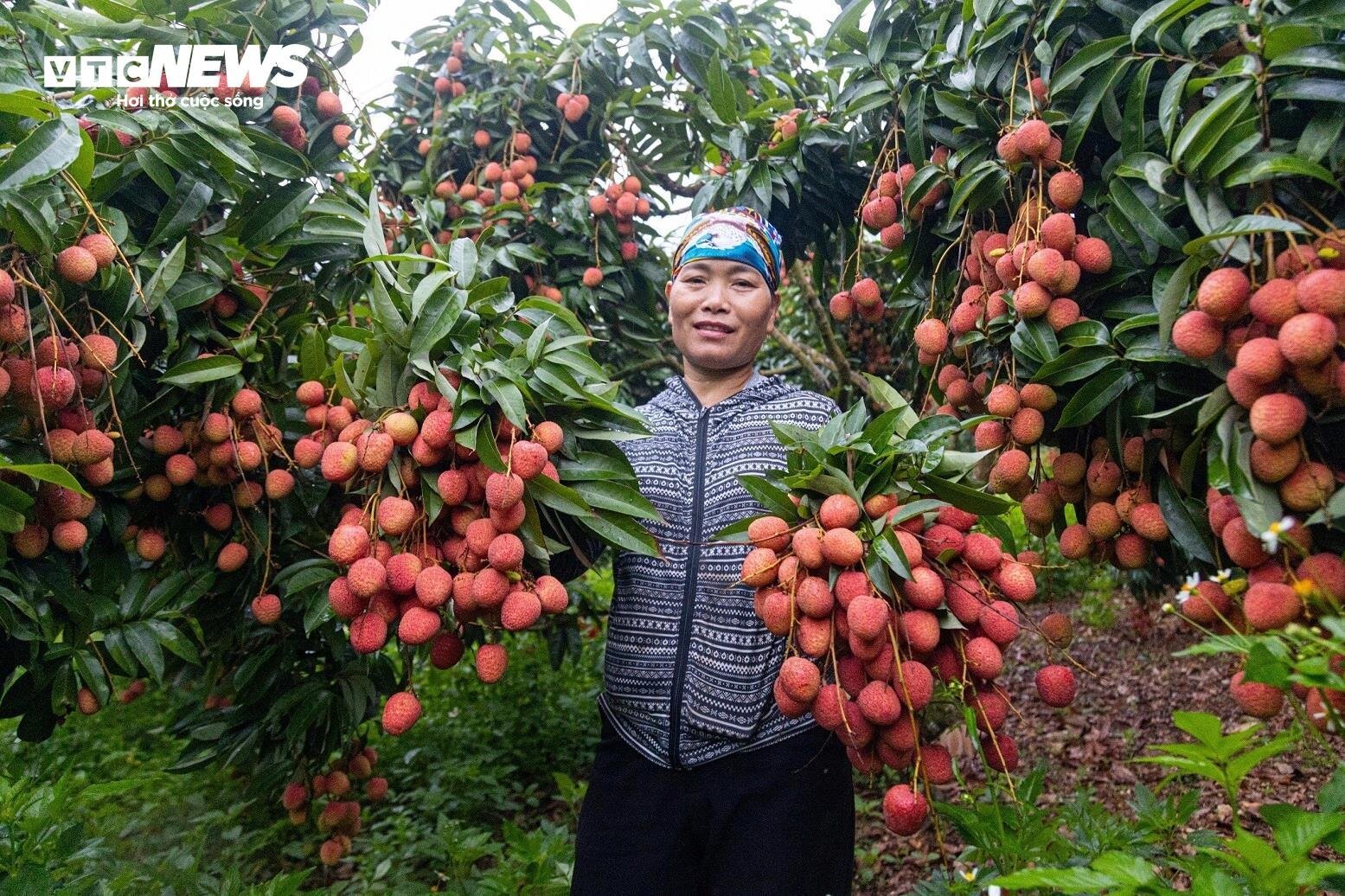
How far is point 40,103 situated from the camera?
983mm

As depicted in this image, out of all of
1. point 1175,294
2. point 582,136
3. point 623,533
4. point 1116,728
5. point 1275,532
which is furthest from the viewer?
point 1116,728

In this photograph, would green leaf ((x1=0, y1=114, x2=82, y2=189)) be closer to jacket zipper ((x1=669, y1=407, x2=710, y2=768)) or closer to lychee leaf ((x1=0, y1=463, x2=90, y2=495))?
lychee leaf ((x1=0, y1=463, x2=90, y2=495))

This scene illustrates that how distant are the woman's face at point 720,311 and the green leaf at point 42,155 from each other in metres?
0.88

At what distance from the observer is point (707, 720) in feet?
4.08

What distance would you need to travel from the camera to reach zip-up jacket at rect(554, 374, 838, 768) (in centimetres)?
125

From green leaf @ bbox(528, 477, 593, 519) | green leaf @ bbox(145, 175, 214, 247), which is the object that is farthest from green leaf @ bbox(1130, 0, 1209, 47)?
green leaf @ bbox(145, 175, 214, 247)

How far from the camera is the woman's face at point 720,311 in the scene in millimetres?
1448

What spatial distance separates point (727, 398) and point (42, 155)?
1.00m

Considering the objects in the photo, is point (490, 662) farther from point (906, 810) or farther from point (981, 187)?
point (981, 187)

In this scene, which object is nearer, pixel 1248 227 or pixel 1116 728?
pixel 1248 227

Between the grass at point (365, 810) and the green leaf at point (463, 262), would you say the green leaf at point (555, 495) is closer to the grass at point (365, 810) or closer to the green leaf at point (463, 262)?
the green leaf at point (463, 262)

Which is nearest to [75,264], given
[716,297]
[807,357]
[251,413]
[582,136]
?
[251,413]

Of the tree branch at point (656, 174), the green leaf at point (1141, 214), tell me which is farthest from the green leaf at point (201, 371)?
the tree branch at point (656, 174)

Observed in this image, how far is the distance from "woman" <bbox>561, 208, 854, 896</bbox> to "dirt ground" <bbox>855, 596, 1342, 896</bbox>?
0.99m
